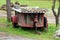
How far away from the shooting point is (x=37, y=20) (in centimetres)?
1500

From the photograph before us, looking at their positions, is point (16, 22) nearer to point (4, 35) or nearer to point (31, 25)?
point (31, 25)

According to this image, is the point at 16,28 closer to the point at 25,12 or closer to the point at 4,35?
the point at 25,12

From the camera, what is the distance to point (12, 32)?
14391mm

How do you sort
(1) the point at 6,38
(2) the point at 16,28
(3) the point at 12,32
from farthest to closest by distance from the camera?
(2) the point at 16,28 < (3) the point at 12,32 < (1) the point at 6,38

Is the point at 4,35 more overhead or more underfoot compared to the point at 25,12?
more underfoot

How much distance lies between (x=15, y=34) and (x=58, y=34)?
2258mm

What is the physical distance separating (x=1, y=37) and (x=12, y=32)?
5.34ft

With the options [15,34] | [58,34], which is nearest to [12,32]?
[15,34]

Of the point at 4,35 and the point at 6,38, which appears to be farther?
the point at 4,35

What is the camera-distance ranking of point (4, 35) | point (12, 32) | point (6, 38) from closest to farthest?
point (6, 38), point (4, 35), point (12, 32)

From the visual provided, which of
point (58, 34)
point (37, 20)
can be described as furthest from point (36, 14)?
point (58, 34)

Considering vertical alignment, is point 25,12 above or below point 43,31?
above

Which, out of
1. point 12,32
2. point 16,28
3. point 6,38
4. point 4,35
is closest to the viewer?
point 6,38

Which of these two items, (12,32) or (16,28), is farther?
(16,28)
